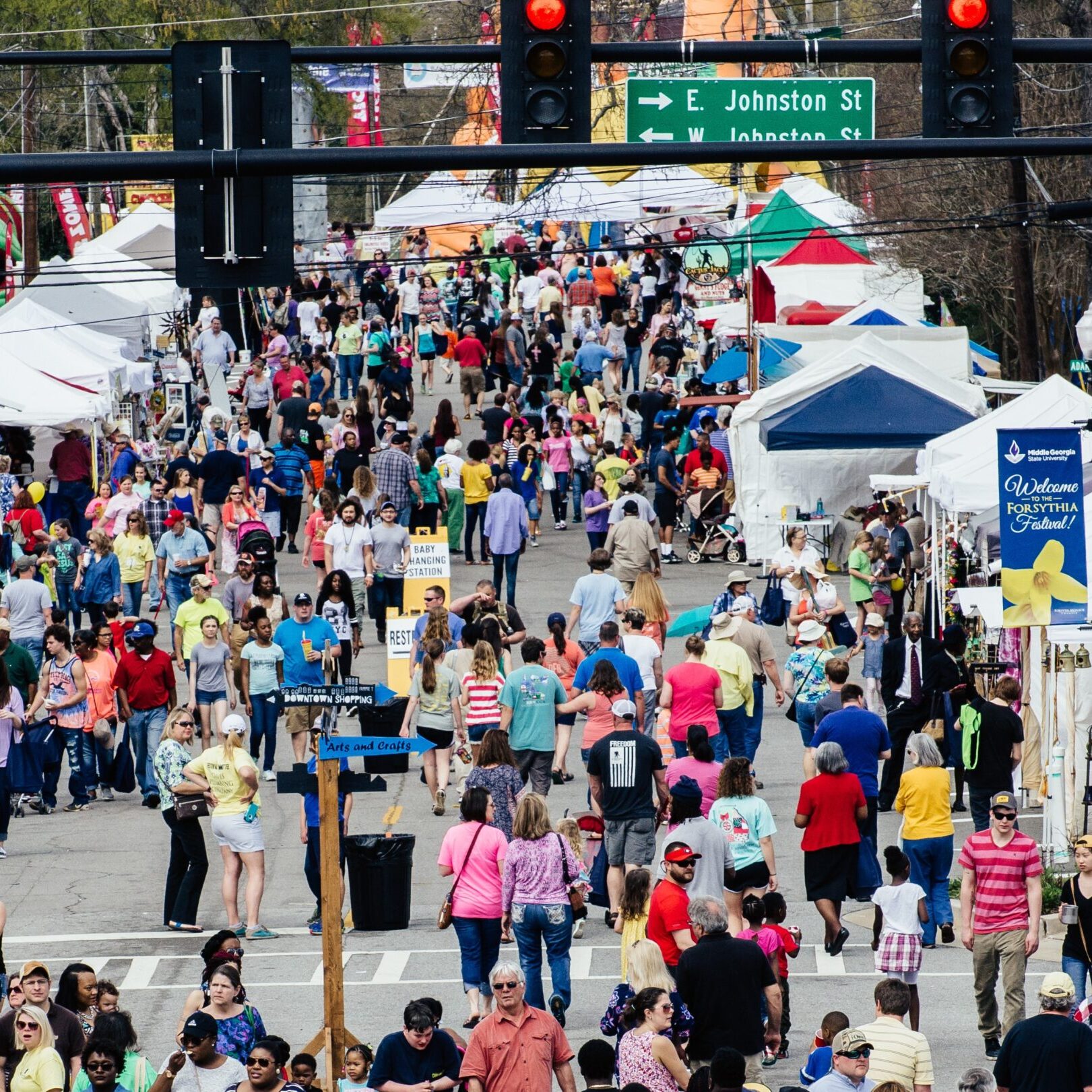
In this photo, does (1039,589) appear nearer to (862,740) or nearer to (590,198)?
(862,740)

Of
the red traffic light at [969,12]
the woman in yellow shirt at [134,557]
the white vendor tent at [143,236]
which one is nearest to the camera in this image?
the red traffic light at [969,12]

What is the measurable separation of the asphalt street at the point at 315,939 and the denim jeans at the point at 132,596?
3823 millimetres

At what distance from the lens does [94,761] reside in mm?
18203

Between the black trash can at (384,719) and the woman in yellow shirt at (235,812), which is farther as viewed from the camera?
the black trash can at (384,719)

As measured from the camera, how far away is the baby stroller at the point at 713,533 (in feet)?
91.1

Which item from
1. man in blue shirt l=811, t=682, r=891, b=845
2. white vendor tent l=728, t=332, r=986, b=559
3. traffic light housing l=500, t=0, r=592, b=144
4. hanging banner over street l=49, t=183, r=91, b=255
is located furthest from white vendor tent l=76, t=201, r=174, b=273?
traffic light housing l=500, t=0, r=592, b=144

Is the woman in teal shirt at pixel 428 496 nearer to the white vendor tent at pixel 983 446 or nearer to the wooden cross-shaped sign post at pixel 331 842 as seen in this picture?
the white vendor tent at pixel 983 446

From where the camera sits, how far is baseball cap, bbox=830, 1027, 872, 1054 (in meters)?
9.55

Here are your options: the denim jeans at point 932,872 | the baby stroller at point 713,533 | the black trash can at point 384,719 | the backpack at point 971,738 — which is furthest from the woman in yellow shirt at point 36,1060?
the baby stroller at point 713,533

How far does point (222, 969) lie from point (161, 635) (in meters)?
14.4

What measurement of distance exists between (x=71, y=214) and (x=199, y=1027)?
116ft

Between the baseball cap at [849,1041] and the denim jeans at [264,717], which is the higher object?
the denim jeans at [264,717]

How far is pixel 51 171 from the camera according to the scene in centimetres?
874

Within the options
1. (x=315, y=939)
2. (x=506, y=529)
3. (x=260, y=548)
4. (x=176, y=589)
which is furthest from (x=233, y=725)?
(x=506, y=529)
